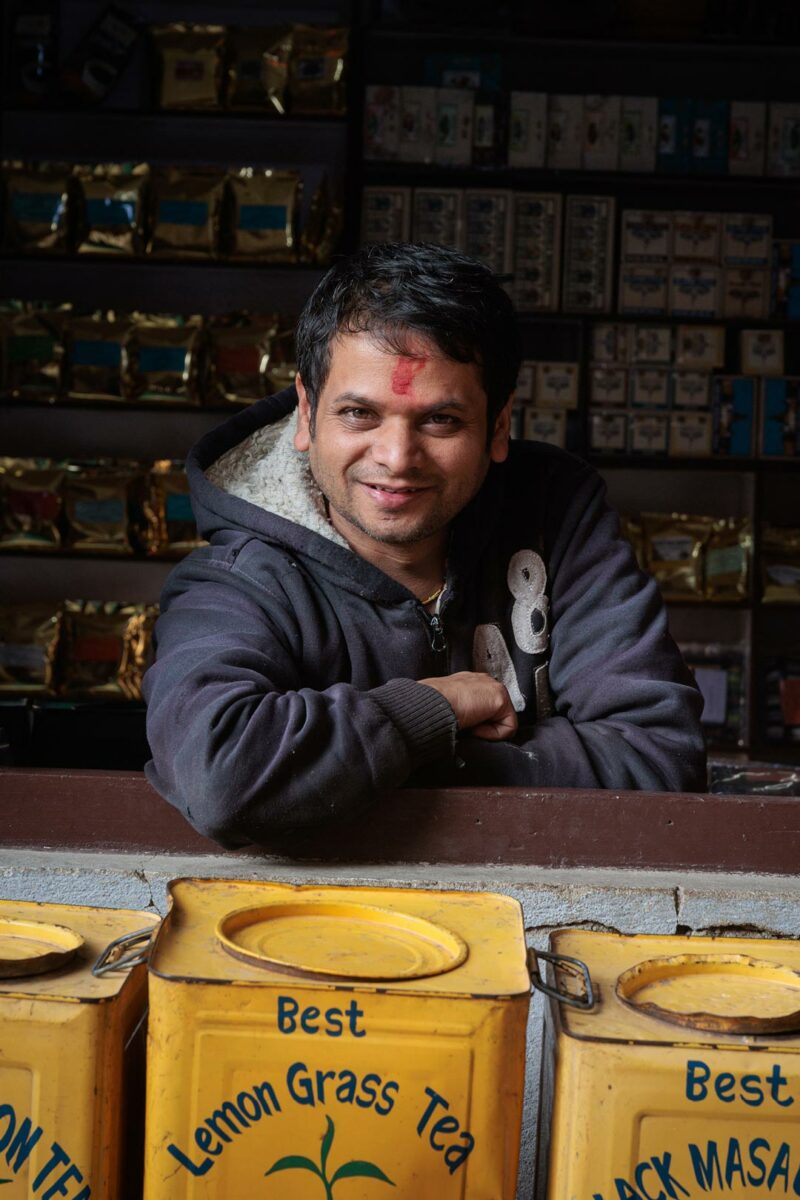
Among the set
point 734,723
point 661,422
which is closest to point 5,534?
point 661,422

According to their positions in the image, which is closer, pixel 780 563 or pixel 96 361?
pixel 96 361

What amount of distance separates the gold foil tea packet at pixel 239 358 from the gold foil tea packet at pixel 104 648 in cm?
70

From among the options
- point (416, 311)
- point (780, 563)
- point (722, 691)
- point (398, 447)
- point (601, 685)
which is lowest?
point (722, 691)

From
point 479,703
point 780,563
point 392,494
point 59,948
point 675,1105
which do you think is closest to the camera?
point 675,1105

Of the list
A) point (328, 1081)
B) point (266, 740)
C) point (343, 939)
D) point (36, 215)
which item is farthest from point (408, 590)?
point (36, 215)

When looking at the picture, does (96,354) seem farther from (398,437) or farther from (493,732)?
(493,732)

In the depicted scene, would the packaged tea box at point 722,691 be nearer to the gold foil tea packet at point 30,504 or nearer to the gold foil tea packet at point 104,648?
the gold foil tea packet at point 104,648

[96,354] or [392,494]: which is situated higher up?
[96,354]

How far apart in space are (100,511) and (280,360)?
2.31ft

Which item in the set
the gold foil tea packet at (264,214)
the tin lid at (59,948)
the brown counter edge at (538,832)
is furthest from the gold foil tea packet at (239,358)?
the tin lid at (59,948)

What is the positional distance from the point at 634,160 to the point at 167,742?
10.1 ft

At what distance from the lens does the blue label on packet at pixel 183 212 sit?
3.73 meters

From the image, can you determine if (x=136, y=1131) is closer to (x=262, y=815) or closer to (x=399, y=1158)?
(x=399, y=1158)

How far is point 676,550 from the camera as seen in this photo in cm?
391
